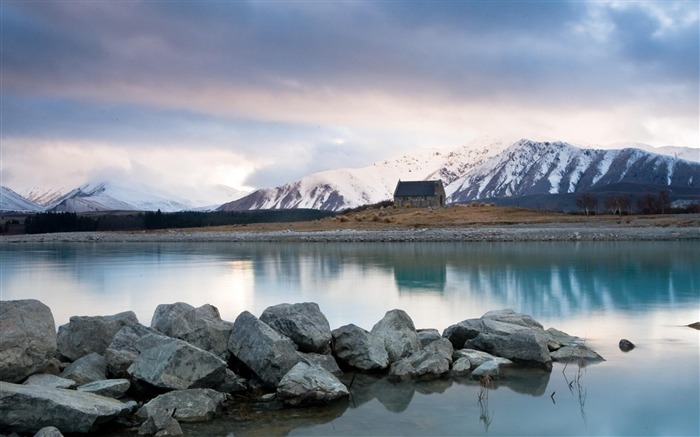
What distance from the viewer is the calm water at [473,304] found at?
30.1 ft

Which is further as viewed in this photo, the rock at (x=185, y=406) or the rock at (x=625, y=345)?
the rock at (x=625, y=345)

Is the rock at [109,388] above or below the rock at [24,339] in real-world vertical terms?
below

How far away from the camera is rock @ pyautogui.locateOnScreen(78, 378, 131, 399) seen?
966cm

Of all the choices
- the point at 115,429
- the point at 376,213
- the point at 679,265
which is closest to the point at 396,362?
the point at 115,429

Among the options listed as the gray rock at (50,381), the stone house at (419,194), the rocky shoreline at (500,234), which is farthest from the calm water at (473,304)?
the stone house at (419,194)

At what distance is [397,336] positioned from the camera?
12.6 m

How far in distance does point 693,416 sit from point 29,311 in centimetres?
997

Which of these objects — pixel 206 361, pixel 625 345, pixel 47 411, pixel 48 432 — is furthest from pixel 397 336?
pixel 48 432

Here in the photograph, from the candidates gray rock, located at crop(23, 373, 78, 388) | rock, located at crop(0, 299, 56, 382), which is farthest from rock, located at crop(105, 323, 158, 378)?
rock, located at crop(0, 299, 56, 382)

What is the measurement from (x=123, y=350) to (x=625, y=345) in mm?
9789

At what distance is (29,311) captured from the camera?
10.5 metres

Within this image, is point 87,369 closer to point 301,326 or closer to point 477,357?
point 301,326

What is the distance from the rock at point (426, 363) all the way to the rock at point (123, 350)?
4425mm

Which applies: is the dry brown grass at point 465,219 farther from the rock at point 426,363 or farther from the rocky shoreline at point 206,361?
the rock at point 426,363
